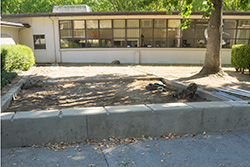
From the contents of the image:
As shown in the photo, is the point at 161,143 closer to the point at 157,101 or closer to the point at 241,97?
the point at 157,101

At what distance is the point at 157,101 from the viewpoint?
5.28 m

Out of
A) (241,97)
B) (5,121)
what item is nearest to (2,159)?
(5,121)

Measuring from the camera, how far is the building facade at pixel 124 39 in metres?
14.9

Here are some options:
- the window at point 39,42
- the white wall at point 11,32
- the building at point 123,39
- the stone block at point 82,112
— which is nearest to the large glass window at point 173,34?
the building at point 123,39

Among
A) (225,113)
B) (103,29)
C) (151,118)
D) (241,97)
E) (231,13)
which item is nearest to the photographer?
(151,118)

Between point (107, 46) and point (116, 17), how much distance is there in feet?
6.75

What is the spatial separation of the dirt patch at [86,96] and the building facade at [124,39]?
8.03 meters

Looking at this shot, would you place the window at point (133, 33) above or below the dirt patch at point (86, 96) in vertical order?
above

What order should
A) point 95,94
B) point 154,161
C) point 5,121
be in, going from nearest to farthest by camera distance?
point 154,161, point 5,121, point 95,94

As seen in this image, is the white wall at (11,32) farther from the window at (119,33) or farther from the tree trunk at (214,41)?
the tree trunk at (214,41)

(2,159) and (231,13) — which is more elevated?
(231,13)

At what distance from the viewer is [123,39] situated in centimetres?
1528

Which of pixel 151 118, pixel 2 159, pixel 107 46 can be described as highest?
pixel 107 46

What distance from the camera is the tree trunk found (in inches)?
316
